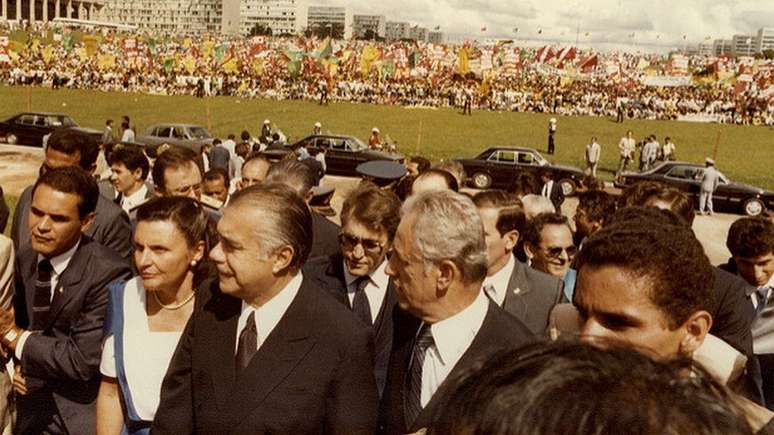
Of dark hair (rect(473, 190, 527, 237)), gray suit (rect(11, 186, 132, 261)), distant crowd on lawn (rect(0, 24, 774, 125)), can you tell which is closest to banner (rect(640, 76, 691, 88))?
distant crowd on lawn (rect(0, 24, 774, 125))

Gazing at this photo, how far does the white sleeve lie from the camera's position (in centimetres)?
343

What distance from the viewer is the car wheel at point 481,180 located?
22.7 metres

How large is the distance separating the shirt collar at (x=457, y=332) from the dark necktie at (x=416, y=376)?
6 centimetres

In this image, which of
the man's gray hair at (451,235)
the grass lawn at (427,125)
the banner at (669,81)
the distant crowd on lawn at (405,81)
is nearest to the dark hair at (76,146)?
the man's gray hair at (451,235)

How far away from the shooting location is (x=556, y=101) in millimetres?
53875

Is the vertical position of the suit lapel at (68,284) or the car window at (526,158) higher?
the suit lapel at (68,284)

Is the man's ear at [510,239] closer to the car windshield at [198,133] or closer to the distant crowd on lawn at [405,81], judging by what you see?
the car windshield at [198,133]

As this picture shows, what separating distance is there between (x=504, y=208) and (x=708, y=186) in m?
16.6

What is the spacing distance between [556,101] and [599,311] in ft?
175

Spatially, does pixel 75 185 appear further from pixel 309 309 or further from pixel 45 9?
pixel 45 9

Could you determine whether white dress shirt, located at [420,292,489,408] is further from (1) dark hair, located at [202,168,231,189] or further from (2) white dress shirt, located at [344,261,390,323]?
(1) dark hair, located at [202,168,231,189]

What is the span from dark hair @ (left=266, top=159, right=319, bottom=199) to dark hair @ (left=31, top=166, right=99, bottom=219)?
1.64 m

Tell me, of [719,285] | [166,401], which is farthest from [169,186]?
[719,285]

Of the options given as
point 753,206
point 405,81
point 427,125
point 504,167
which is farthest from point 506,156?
point 405,81
